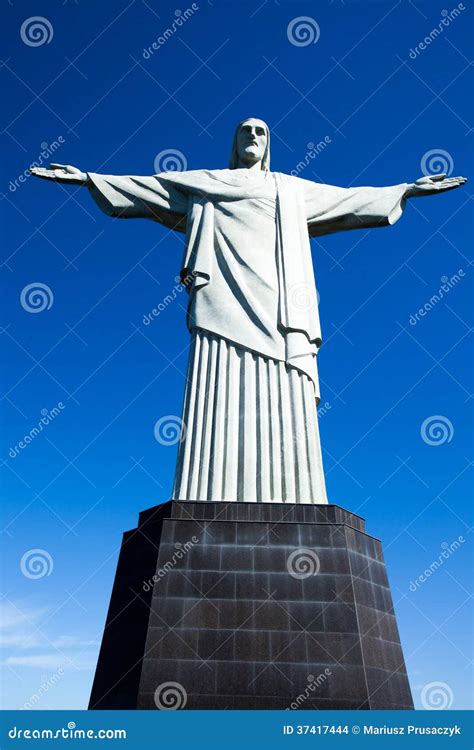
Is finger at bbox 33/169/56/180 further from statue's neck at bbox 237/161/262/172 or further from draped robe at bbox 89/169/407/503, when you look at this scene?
statue's neck at bbox 237/161/262/172

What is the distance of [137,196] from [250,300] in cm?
337

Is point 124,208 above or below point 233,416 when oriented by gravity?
above

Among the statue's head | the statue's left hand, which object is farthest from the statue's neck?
the statue's left hand

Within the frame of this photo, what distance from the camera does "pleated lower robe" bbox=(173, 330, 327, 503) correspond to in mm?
9492

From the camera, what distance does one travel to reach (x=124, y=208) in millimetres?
12281

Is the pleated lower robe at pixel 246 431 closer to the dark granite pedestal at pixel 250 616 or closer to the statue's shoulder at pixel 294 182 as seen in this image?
the dark granite pedestal at pixel 250 616

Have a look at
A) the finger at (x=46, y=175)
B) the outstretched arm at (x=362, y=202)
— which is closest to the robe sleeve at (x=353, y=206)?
the outstretched arm at (x=362, y=202)

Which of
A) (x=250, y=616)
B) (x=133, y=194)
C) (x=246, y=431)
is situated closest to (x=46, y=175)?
(x=133, y=194)

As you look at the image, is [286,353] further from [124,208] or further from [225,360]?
[124,208]

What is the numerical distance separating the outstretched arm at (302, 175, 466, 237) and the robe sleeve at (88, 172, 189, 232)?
8.03 ft

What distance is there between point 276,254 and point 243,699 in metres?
7.03

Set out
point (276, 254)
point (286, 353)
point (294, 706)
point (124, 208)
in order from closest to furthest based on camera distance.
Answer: point (294, 706) < point (286, 353) < point (276, 254) < point (124, 208)

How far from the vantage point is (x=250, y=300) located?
10.7m

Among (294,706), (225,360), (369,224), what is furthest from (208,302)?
(294,706)
